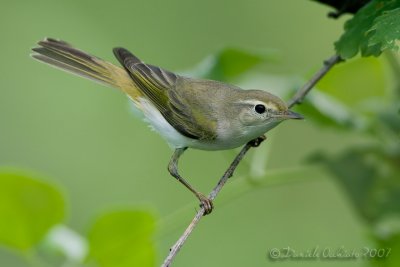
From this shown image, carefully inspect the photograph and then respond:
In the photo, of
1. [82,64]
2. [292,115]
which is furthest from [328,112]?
[82,64]

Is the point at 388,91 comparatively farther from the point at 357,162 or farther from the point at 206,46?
the point at 206,46

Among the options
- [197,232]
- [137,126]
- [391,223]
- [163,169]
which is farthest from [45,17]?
[391,223]

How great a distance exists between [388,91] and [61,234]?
5.61 ft

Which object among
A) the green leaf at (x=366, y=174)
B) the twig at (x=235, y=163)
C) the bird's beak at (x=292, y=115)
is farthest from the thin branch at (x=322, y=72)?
the green leaf at (x=366, y=174)

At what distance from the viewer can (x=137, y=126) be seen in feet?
25.3

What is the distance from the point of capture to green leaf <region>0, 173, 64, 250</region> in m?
3.04

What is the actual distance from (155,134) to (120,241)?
4616 mm

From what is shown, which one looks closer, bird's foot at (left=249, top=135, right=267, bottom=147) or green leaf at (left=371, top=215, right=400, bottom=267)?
green leaf at (left=371, top=215, right=400, bottom=267)

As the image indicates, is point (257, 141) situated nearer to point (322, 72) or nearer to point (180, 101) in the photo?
point (180, 101)

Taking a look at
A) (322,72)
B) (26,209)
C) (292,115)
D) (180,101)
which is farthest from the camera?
(180,101)

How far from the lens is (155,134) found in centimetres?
768

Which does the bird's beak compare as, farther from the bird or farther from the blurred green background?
the blurred green background

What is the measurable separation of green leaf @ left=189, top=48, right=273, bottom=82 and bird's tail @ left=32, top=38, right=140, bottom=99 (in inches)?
29.5
